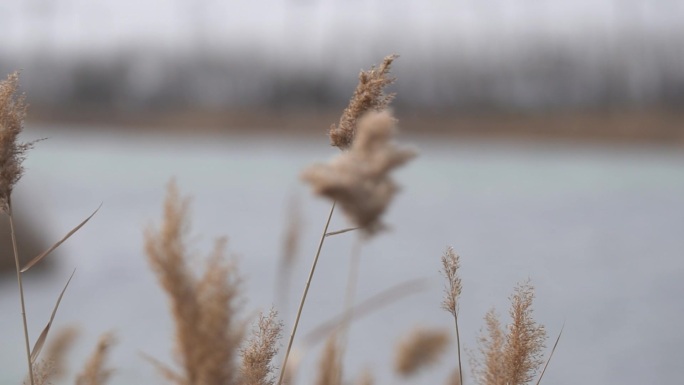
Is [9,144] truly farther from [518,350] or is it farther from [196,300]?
[518,350]

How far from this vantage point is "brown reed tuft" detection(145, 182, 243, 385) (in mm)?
698

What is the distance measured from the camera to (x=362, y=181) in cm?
79

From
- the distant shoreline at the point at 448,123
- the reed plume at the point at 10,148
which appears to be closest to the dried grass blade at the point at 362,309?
the reed plume at the point at 10,148

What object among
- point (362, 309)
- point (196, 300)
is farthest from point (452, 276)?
point (196, 300)

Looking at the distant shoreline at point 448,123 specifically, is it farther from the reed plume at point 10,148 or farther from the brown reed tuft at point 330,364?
the reed plume at point 10,148

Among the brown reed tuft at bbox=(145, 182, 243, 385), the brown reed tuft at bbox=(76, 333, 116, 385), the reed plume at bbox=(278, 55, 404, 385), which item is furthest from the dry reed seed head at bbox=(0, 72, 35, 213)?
the brown reed tuft at bbox=(145, 182, 243, 385)

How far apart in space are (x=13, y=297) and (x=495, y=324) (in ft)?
30.5

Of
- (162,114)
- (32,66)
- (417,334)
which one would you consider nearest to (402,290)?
(417,334)

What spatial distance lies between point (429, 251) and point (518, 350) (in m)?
11.0

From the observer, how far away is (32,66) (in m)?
47.8

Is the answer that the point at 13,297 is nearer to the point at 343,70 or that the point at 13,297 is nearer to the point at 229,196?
the point at 229,196

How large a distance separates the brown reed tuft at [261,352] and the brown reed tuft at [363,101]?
10.9 inches

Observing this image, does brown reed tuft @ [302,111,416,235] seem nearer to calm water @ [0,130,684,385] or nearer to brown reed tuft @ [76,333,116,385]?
calm water @ [0,130,684,385]

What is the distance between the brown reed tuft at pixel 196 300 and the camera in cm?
70
